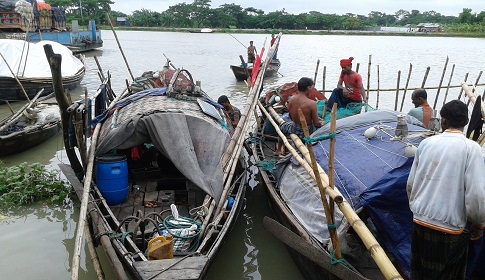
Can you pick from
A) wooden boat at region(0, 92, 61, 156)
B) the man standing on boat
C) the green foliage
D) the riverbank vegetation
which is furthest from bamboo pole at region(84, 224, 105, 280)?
the riverbank vegetation

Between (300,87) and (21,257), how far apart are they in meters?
4.50

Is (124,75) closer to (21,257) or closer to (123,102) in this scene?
(123,102)

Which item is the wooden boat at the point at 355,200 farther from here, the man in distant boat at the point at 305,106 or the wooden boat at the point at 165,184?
the man in distant boat at the point at 305,106

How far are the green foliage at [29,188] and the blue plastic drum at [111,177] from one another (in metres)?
1.76

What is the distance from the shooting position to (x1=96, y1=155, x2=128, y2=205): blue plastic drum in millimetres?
5398

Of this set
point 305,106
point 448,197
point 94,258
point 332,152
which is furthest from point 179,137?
point 448,197

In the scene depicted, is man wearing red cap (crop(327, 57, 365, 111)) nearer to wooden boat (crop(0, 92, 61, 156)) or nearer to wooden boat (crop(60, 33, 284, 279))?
wooden boat (crop(60, 33, 284, 279))

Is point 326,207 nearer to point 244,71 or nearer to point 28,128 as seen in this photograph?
point 28,128

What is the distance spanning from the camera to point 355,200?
4188 millimetres

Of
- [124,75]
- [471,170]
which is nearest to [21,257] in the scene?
[471,170]

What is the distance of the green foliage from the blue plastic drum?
1.76m

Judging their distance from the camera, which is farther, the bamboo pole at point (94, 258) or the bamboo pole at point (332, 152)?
the bamboo pole at point (94, 258)

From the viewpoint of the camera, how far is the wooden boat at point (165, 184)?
4113 millimetres

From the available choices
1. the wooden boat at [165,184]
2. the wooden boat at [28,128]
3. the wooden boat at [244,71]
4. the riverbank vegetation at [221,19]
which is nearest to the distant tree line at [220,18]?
the riverbank vegetation at [221,19]
